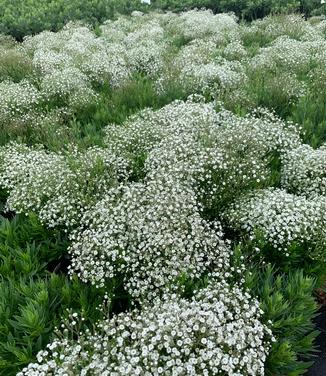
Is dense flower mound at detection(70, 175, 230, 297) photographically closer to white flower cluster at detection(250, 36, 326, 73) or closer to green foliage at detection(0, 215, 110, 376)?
green foliage at detection(0, 215, 110, 376)

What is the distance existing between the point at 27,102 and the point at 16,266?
230 inches

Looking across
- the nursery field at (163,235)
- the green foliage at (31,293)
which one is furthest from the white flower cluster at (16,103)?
the green foliage at (31,293)

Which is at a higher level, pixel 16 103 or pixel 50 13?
pixel 50 13

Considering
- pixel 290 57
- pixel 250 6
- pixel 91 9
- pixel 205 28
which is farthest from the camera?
pixel 91 9

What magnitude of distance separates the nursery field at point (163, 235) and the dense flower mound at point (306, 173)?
0.12 feet

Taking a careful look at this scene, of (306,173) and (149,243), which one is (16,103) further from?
(306,173)

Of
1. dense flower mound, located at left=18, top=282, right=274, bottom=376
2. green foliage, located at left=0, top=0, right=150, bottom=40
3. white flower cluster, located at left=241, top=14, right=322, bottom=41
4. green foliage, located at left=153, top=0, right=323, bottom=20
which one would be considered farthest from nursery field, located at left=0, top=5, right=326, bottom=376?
green foliage, located at left=153, top=0, right=323, bottom=20

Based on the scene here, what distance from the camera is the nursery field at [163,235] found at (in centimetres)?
488

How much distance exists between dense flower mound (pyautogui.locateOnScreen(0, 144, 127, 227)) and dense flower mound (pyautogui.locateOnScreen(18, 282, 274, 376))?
2594mm

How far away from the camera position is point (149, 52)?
50.8ft

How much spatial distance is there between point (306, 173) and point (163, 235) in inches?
131

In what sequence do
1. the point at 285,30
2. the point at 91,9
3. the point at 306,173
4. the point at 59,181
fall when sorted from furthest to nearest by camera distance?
the point at 91,9 < the point at 285,30 < the point at 306,173 < the point at 59,181

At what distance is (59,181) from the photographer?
25.1ft

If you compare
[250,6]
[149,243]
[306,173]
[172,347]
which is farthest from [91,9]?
[172,347]
